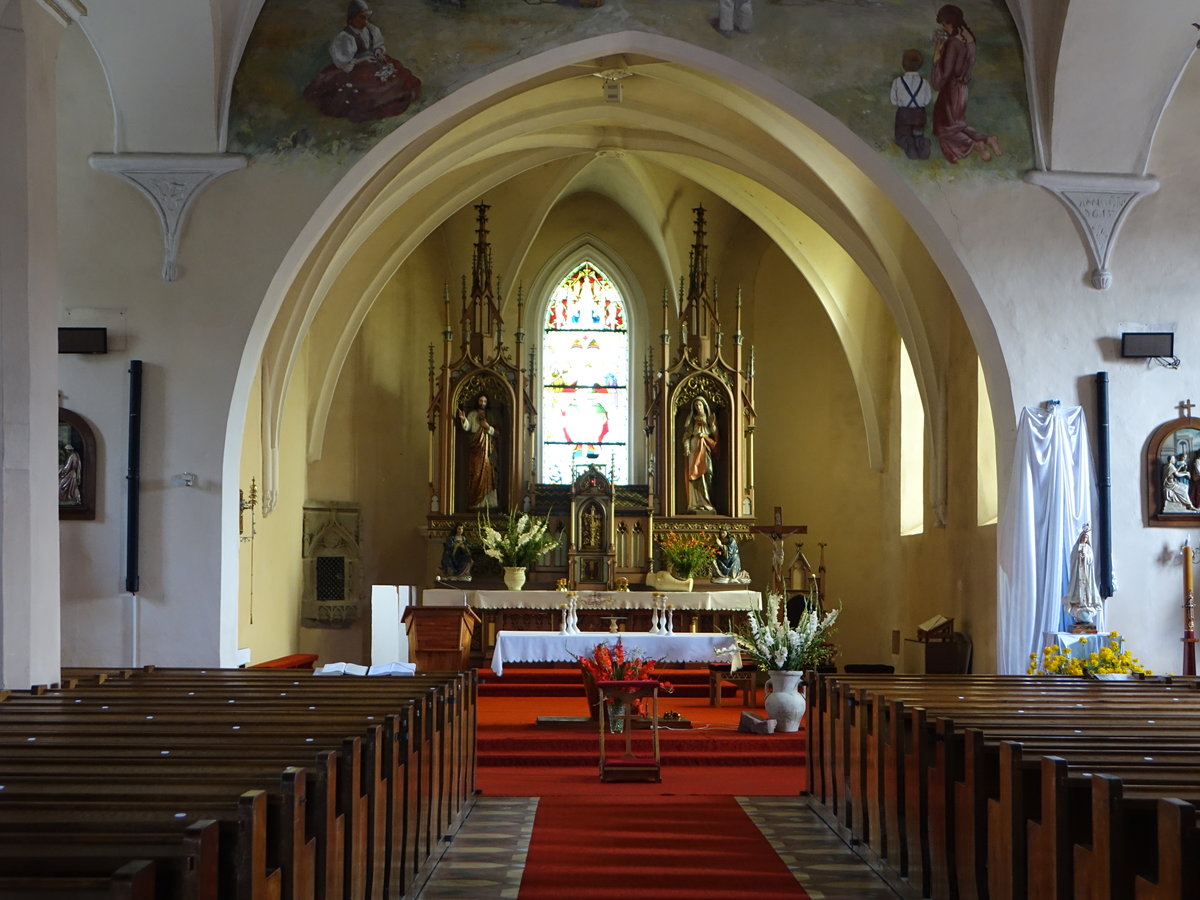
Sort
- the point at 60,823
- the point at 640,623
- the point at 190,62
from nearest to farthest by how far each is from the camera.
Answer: the point at 60,823, the point at 190,62, the point at 640,623

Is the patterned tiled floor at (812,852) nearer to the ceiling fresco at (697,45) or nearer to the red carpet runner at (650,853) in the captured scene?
the red carpet runner at (650,853)

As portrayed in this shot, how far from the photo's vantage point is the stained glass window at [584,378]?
727 inches

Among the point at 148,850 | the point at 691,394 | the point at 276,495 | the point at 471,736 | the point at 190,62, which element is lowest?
the point at 471,736

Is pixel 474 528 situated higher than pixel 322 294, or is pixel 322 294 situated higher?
pixel 322 294

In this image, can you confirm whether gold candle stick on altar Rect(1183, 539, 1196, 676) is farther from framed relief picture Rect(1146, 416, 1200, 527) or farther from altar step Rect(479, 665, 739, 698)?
altar step Rect(479, 665, 739, 698)

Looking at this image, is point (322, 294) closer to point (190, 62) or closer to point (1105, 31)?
point (190, 62)

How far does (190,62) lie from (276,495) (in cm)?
508

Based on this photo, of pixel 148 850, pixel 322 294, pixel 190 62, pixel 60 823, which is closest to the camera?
pixel 148 850

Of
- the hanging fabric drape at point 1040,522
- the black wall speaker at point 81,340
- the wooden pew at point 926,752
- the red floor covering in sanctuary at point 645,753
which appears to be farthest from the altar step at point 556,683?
the wooden pew at point 926,752

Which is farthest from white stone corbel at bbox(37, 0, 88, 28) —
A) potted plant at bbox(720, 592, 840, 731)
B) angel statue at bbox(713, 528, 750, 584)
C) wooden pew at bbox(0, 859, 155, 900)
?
angel statue at bbox(713, 528, 750, 584)

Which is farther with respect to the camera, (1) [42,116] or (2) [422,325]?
(2) [422,325]

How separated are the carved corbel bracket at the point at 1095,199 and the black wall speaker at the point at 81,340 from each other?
7.27 m

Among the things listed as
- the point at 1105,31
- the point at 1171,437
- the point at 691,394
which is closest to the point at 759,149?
the point at 691,394

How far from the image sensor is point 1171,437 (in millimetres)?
10648
